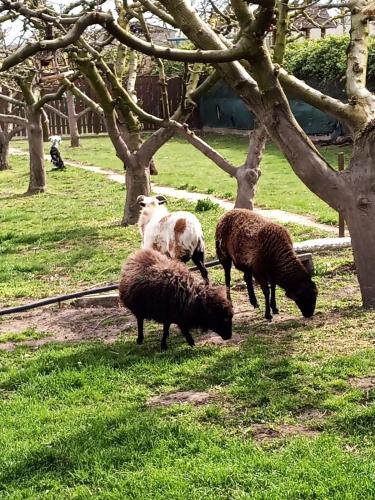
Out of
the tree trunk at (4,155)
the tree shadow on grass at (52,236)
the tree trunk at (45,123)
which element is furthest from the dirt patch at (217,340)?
the tree trunk at (4,155)

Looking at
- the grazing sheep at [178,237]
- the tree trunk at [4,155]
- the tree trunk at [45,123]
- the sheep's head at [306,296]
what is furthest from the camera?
the tree trunk at [4,155]

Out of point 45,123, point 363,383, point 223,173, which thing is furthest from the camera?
point 45,123

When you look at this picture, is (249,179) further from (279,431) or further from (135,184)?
(279,431)

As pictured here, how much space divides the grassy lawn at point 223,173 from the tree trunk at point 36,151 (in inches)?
129

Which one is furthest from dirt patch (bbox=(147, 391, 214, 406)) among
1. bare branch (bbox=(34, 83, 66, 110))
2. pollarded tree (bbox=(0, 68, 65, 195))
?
pollarded tree (bbox=(0, 68, 65, 195))

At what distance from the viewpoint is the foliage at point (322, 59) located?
2516 cm

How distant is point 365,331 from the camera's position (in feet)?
22.5

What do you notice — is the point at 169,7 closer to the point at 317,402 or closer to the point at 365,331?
the point at 365,331

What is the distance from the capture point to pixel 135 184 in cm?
1415

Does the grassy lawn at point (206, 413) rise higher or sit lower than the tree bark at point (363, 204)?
lower

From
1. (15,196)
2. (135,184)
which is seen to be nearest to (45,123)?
(15,196)

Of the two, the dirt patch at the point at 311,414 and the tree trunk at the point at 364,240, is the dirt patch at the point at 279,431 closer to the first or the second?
the dirt patch at the point at 311,414

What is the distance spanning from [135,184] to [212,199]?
308 cm

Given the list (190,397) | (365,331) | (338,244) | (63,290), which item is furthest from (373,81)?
(190,397)
